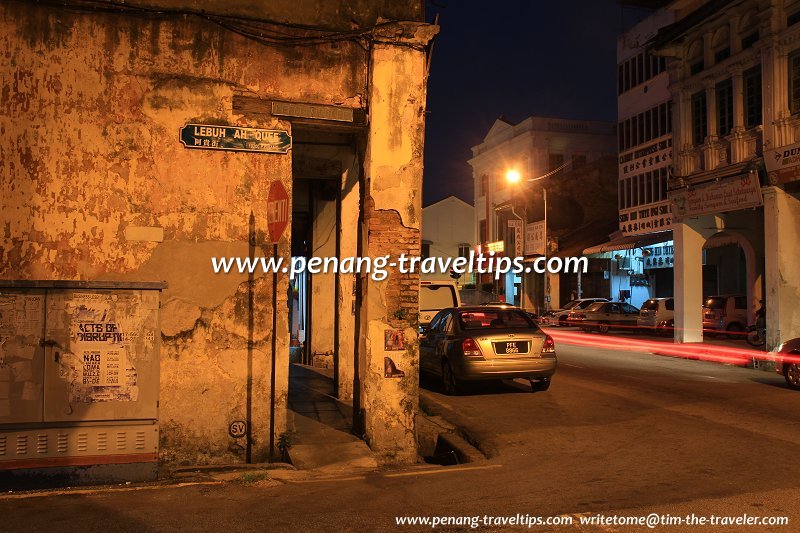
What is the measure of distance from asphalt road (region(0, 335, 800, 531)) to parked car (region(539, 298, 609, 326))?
20557 millimetres

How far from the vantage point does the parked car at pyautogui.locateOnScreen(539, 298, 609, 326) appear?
1240 inches

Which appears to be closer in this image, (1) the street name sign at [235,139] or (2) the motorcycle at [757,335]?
(1) the street name sign at [235,139]

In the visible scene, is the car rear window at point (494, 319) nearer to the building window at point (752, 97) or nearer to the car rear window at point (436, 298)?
the car rear window at point (436, 298)

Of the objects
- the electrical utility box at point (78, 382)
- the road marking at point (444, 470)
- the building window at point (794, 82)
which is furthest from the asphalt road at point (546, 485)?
the building window at point (794, 82)

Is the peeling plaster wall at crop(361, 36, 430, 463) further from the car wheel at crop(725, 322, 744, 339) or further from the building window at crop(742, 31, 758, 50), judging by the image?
the car wheel at crop(725, 322, 744, 339)

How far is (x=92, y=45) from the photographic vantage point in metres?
7.74

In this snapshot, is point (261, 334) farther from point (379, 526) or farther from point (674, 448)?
point (674, 448)

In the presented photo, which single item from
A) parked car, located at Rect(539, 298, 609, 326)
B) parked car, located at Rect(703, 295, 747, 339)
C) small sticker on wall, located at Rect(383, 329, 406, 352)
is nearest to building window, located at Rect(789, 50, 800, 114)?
Result: parked car, located at Rect(703, 295, 747, 339)

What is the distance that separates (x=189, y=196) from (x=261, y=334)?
180 cm

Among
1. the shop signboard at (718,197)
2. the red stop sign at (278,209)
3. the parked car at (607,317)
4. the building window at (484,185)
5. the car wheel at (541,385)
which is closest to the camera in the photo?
the red stop sign at (278,209)

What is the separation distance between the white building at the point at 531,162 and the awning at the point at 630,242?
20.4 feet

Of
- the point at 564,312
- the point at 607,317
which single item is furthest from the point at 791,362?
the point at 564,312

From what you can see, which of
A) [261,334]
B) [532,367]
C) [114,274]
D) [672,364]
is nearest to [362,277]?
[261,334]

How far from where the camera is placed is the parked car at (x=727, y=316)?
79.2 ft
